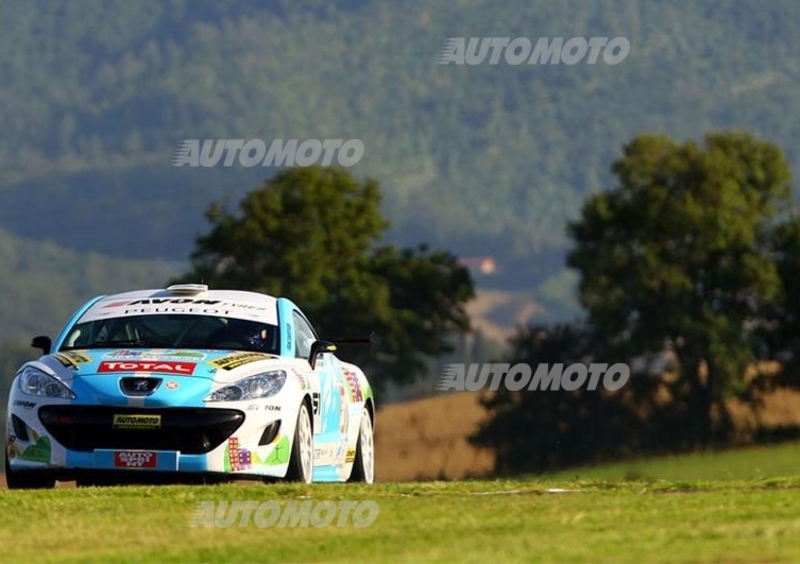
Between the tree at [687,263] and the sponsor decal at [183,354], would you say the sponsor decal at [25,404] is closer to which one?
the sponsor decal at [183,354]

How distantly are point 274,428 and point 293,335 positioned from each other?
1395 mm

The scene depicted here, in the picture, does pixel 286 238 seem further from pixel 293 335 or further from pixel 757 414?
pixel 293 335

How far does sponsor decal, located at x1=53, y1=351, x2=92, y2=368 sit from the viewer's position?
635 inches

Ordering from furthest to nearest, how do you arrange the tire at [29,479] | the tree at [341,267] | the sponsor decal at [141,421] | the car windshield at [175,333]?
the tree at [341,267] < the car windshield at [175,333] < the tire at [29,479] < the sponsor decal at [141,421]

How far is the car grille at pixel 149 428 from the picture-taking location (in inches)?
616

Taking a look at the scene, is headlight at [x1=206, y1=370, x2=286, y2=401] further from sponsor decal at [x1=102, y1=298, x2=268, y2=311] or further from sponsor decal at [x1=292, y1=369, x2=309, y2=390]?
sponsor decal at [x1=102, y1=298, x2=268, y2=311]

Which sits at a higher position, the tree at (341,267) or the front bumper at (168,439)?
the tree at (341,267)

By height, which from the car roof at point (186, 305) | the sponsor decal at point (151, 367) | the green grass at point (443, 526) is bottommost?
the green grass at point (443, 526)

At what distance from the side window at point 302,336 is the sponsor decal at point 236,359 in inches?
20.4

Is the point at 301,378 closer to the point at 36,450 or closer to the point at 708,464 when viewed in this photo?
the point at 36,450

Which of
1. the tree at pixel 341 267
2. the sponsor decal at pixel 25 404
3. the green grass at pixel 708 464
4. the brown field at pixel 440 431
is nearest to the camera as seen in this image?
the sponsor decal at pixel 25 404

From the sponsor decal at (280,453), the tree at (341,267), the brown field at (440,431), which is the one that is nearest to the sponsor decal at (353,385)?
the sponsor decal at (280,453)

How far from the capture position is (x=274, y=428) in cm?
1577

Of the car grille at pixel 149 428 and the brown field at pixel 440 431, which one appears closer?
the car grille at pixel 149 428
